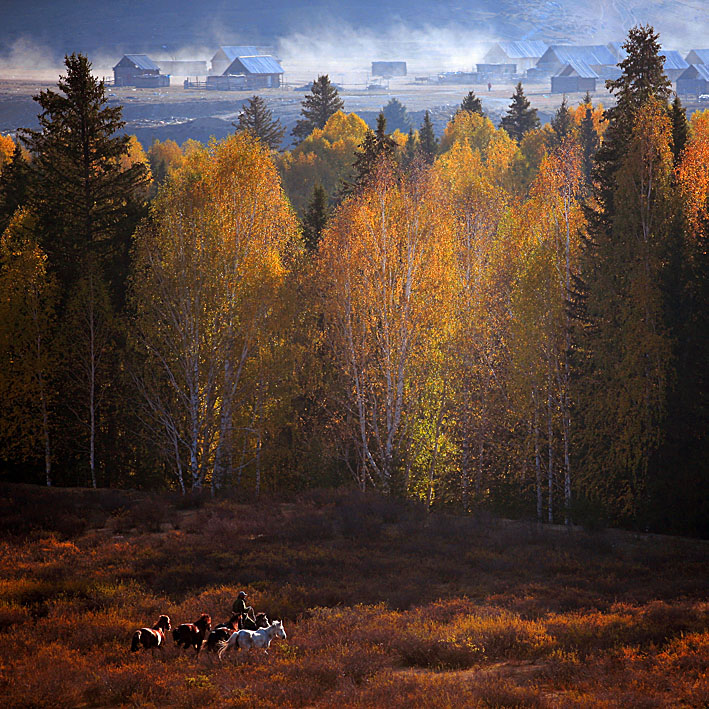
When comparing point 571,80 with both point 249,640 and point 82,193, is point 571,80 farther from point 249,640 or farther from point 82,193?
point 249,640

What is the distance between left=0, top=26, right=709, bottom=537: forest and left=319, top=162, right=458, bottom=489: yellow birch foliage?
9 cm

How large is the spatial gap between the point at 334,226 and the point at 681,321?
41.1ft

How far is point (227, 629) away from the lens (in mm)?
13125

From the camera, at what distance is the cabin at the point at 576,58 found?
584ft

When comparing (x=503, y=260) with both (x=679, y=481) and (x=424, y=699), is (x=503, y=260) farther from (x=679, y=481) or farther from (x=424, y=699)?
(x=424, y=699)

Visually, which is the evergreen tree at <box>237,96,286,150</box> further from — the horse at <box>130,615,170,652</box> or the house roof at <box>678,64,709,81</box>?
the house roof at <box>678,64,709,81</box>

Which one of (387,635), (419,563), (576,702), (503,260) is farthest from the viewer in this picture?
(503,260)

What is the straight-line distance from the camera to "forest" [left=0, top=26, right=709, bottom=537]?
25969 mm

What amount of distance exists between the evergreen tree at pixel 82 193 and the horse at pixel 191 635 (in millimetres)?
20237

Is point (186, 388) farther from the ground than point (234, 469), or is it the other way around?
point (186, 388)

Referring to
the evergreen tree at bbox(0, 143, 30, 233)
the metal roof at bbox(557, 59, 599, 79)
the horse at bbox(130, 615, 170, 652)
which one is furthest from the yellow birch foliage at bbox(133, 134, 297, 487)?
the metal roof at bbox(557, 59, 599, 79)

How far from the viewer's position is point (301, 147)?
74.6m

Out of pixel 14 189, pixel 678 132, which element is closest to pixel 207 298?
pixel 14 189

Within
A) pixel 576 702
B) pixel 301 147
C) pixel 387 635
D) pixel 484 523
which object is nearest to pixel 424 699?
pixel 576 702
